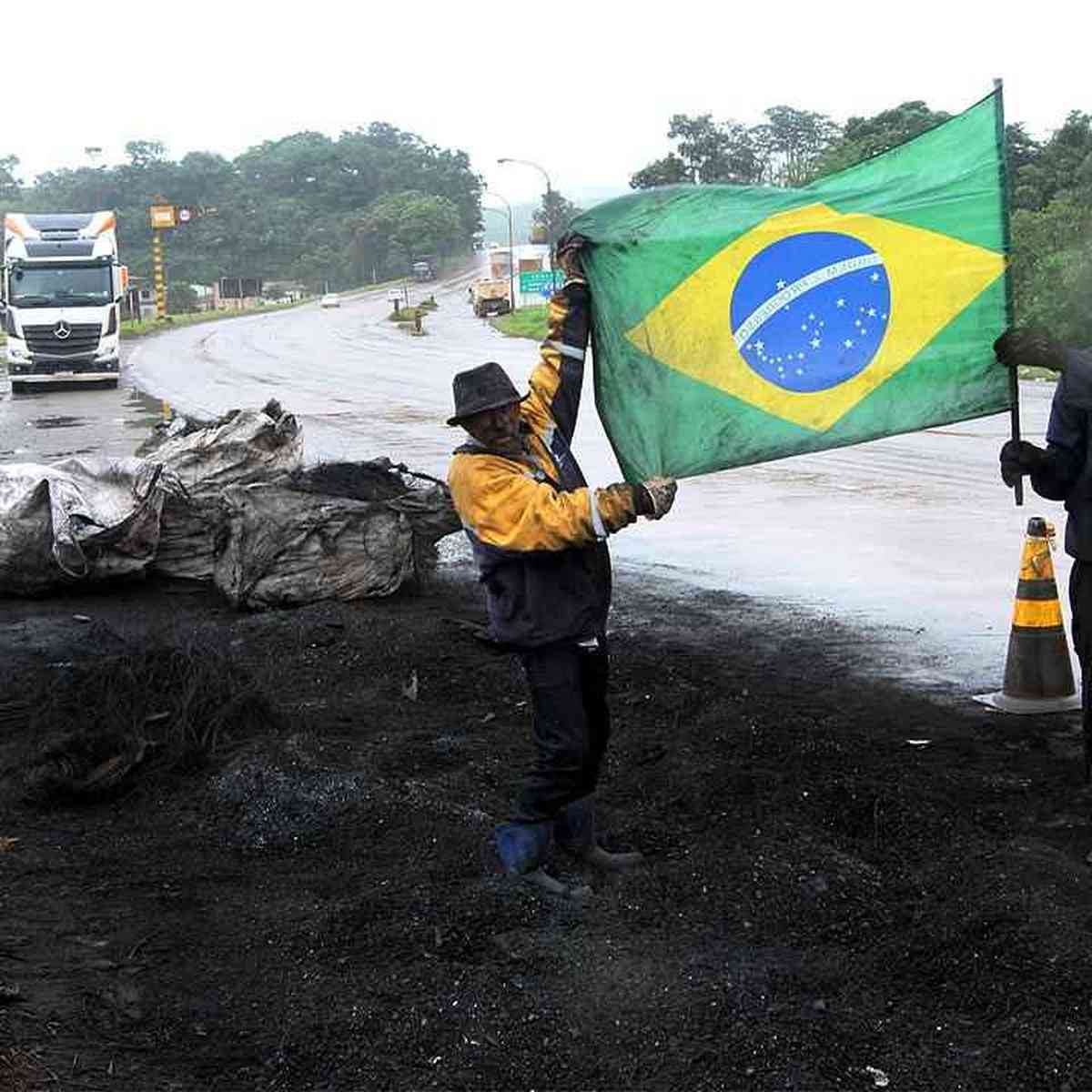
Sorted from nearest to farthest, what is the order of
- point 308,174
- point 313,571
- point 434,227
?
point 313,571 → point 434,227 → point 308,174

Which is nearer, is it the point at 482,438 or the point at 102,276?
the point at 482,438

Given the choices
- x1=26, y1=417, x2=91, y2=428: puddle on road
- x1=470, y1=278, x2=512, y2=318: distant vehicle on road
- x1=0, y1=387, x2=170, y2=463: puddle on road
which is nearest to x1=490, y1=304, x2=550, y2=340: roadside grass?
x1=470, y1=278, x2=512, y2=318: distant vehicle on road

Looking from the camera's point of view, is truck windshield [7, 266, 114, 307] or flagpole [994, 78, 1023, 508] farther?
truck windshield [7, 266, 114, 307]

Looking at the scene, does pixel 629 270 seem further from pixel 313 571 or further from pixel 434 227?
pixel 434 227

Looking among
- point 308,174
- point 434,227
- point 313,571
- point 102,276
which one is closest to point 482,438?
point 313,571

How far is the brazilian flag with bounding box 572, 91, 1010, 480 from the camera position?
5715 millimetres

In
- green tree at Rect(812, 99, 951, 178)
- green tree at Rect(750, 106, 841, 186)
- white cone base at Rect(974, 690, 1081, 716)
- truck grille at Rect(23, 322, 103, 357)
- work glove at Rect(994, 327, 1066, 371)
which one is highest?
green tree at Rect(750, 106, 841, 186)

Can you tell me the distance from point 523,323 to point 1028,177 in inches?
992

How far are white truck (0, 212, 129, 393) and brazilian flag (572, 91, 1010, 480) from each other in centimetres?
2974

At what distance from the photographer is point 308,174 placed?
171 meters

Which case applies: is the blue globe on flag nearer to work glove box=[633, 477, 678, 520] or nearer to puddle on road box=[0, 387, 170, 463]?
work glove box=[633, 477, 678, 520]

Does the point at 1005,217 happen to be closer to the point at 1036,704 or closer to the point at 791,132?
the point at 1036,704

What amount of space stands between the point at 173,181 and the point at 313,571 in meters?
144

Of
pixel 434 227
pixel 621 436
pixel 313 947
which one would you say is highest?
pixel 434 227
